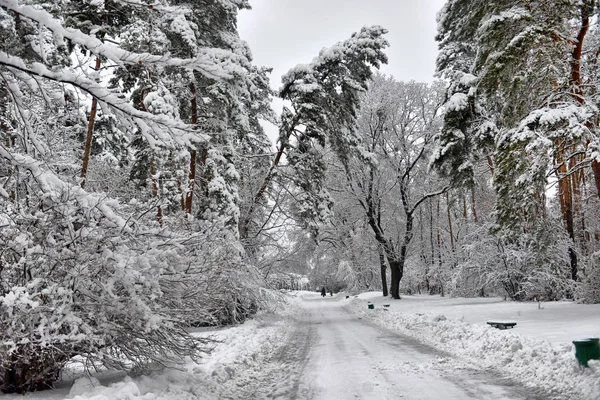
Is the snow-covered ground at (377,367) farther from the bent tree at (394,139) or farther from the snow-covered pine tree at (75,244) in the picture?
the bent tree at (394,139)

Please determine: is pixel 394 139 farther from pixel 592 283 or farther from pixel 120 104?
pixel 120 104

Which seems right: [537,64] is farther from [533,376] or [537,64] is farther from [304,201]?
[304,201]

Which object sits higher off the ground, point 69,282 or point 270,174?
point 270,174

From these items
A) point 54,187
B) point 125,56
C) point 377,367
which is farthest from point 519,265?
point 54,187

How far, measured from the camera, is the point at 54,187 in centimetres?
413

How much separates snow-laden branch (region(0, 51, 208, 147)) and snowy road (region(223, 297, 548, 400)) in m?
4.02

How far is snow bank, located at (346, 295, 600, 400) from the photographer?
5441 millimetres

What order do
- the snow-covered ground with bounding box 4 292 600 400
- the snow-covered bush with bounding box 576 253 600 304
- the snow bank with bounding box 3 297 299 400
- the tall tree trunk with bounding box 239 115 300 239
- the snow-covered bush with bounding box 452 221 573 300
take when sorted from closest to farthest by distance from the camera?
the snow bank with bounding box 3 297 299 400
the snow-covered ground with bounding box 4 292 600 400
the snow-covered bush with bounding box 576 253 600 304
the snow-covered bush with bounding box 452 221 573 300
the tall tree trunk with bounding box 239 115 300 239

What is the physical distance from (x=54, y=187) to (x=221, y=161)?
9433mm

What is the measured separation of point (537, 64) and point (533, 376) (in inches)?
290

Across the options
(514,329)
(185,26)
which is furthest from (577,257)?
(185,26)

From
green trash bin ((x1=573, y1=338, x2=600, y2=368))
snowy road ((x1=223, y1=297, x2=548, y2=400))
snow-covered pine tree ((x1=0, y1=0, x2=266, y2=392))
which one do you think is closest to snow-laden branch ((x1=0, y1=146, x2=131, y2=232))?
snow-covered pine tree ((x1=0, y1=0, x2=266, y2=392))

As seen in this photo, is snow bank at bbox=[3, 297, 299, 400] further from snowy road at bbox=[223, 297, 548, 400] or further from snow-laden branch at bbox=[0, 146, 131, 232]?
snow-laden branch at bbox=[0, 146, 131, 232]

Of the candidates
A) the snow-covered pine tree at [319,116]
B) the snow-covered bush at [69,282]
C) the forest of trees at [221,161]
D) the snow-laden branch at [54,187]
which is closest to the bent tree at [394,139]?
the forest of trees at [221,161]
